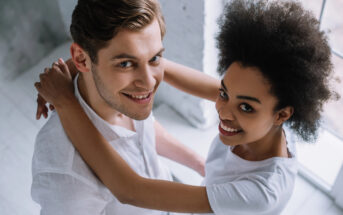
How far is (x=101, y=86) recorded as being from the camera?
1.27 metres

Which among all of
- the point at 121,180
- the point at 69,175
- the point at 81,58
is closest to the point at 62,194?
the point at 69,175

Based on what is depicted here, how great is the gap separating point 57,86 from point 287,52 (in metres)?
0.80

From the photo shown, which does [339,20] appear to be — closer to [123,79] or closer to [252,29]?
[252,29]

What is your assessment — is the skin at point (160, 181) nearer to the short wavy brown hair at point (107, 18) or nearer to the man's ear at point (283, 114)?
the man's ear at point (283, 114)

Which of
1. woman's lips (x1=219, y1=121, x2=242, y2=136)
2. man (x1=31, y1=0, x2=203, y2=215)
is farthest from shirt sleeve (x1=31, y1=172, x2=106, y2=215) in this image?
woman's lips (x1=219, y1=121, x2=242, y2=136)

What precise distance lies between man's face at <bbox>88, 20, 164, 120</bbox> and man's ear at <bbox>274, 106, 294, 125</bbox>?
16.1 inches

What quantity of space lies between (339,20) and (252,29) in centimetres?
72

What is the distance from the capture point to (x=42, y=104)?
1502 millimetres

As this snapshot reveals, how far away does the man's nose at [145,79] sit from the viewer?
1.23 meters

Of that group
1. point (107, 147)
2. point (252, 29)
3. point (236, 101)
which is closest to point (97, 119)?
point (107, 147)

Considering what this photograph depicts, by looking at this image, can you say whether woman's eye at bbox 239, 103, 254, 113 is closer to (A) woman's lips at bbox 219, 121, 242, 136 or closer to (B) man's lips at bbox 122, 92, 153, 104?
(A) woman's lips at bbox 219, 121, 242, 136

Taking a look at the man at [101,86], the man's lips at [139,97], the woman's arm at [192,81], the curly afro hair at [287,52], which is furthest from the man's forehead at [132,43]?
the woman's arm at [192,81]

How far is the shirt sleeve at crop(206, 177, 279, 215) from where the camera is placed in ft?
3.84

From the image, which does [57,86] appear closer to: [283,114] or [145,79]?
[145,79]
